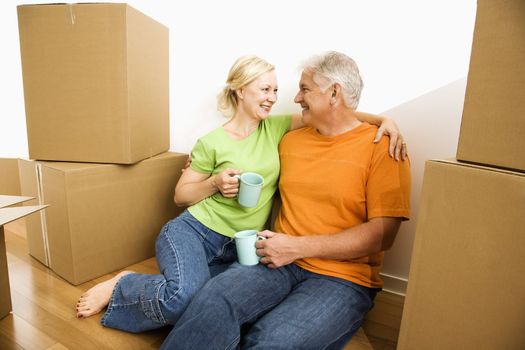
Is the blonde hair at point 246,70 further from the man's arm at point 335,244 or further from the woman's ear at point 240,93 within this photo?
the man's arm at point 335,244

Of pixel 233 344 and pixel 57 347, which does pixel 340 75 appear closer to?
pixel 233 344

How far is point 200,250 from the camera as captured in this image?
1186 millimetres

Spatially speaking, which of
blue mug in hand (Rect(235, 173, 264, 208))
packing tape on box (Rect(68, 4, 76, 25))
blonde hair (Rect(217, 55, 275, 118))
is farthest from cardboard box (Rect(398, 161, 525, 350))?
packing tape on box (Rect(68, 4, 76, 25))

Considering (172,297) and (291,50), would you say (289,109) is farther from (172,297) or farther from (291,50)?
(172,297)

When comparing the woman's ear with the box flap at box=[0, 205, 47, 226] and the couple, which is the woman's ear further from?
the box flap at box=[0, 205, 47, 226]

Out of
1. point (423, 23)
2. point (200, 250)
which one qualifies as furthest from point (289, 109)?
point (200, 250)

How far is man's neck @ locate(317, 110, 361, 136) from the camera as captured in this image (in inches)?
44.5

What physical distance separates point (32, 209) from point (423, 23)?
1259 mm

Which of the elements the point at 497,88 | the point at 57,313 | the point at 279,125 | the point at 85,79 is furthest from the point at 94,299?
the point at 497,88

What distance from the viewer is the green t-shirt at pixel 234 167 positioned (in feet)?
4.08

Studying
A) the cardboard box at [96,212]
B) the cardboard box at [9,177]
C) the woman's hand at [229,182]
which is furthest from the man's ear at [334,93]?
the cardboard box at [9,177]

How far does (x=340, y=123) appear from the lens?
114 centimetres

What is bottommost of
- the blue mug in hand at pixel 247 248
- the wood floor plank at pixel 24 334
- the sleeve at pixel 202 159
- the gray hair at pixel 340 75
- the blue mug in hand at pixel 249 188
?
the wood floor plank at pixel 24 334

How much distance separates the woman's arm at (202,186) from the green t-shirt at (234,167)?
0.02 meters
